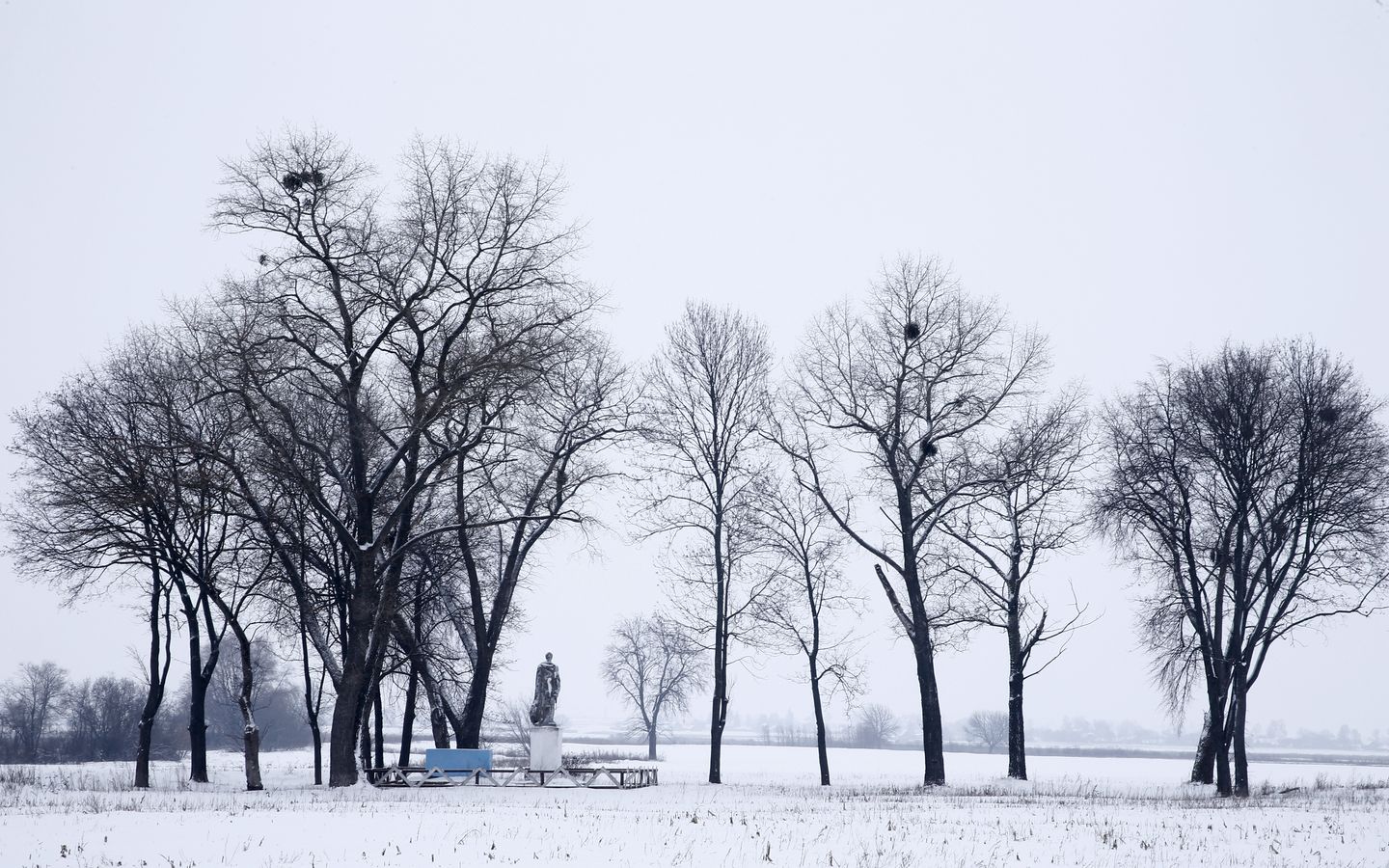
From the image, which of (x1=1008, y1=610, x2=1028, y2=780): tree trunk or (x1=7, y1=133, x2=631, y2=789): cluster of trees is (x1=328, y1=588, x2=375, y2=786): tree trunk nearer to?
(x1=7, y1=133, x2=631, y2=789): cluster of trees

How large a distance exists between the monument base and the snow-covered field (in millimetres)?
5603

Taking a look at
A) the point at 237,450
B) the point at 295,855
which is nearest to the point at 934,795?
the point at 295,855

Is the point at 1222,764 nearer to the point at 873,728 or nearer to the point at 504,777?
the point at 504,777

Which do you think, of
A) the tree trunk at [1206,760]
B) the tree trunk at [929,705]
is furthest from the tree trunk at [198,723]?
the tree trunk at [1206,760]

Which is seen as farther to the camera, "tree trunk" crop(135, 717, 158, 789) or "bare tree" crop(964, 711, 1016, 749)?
"bare tree" crop(964, 711, 1016, 749)

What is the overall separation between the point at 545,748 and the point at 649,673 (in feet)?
149

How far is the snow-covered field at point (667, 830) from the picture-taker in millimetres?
11797

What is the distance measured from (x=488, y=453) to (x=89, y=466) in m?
9.13

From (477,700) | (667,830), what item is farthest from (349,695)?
(667,830)

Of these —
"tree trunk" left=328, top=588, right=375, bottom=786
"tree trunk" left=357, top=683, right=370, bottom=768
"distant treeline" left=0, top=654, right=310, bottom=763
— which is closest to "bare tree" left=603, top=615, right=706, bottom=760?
"distant treeline" left=0, top=654, right=310, bottom=763

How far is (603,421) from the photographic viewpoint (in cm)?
2859

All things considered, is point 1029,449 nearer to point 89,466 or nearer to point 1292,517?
point 1292,517

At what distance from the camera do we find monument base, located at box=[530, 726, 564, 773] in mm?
26969

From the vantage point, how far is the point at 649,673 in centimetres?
7188
